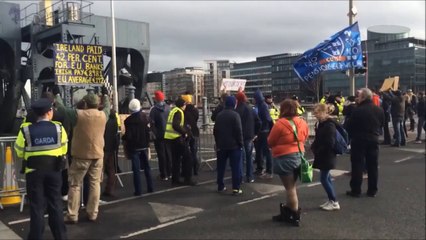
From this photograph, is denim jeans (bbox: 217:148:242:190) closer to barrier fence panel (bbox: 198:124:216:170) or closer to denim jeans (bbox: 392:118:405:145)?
barrier fence panel (bbox: 198:124:216:170)

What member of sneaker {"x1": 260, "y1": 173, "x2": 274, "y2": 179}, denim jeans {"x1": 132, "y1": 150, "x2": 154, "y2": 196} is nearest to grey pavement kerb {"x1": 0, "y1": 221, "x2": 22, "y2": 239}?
denim jeans {"x1": 132, "y1": 150, "x2": 154, "y2": 196}

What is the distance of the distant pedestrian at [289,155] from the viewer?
6379mm

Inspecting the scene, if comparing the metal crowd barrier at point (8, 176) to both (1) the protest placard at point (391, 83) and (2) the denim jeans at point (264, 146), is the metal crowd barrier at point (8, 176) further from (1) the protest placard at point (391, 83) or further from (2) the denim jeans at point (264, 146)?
(1) the protest placard at point (391, 83)

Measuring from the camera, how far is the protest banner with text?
527 inches

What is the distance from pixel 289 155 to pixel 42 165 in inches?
131

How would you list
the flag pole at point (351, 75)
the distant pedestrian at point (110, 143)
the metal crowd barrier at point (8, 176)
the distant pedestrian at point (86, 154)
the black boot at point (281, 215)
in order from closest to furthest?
the black boot at point (281, 215) < the distant pedestrian at point (86, 154) < the metal crowd barrier at point (8, 176) < the distant pedestrian at point (110, 143) < the flag pole at point (351, 75)

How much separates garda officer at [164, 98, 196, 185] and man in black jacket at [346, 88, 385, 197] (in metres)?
3.29

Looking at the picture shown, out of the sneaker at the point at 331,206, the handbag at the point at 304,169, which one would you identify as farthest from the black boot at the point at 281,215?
the sneaker at the point at 331,206

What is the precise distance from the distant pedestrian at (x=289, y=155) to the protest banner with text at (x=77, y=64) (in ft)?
28.9

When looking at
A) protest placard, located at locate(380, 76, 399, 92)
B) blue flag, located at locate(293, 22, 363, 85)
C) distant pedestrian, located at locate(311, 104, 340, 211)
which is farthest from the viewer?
blue flag, located at locate(293, 22, 363, 85)

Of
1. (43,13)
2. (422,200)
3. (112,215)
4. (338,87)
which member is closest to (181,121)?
(112,215)

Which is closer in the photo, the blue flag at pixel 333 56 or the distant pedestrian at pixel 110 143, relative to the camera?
the distant pedestrian at pixel 110 143

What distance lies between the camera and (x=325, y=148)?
23.2 ft

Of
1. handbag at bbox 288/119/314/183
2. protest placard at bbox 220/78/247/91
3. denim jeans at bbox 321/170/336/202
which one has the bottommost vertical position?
denim jeans at bbox 321/170/336/202
